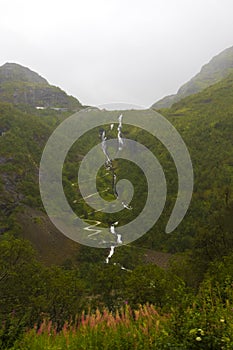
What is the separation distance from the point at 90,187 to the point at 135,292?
6440 cm

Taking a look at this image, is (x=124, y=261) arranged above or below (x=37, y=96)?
below

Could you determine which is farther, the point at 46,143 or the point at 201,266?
the point at 46,143

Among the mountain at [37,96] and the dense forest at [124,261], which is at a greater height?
the mountain at [37,96]

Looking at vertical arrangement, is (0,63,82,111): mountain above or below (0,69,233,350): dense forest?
above

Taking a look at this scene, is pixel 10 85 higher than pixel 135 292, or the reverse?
pixel 10 85

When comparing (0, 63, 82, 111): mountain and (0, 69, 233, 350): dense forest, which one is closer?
(0, 69, 233, 350): dense forest

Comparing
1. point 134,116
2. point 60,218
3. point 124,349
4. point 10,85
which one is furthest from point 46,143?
point 10,85

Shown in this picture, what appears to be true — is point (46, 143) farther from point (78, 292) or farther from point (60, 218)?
point (78, 292)

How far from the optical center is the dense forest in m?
6.58

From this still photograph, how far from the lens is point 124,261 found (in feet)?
145

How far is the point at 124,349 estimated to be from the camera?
20.3ft

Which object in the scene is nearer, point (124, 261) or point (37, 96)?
point (124, 261)

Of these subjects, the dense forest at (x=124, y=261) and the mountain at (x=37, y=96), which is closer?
the dense forest at (x=124, y=261)

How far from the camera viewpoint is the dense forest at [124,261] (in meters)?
6.58
